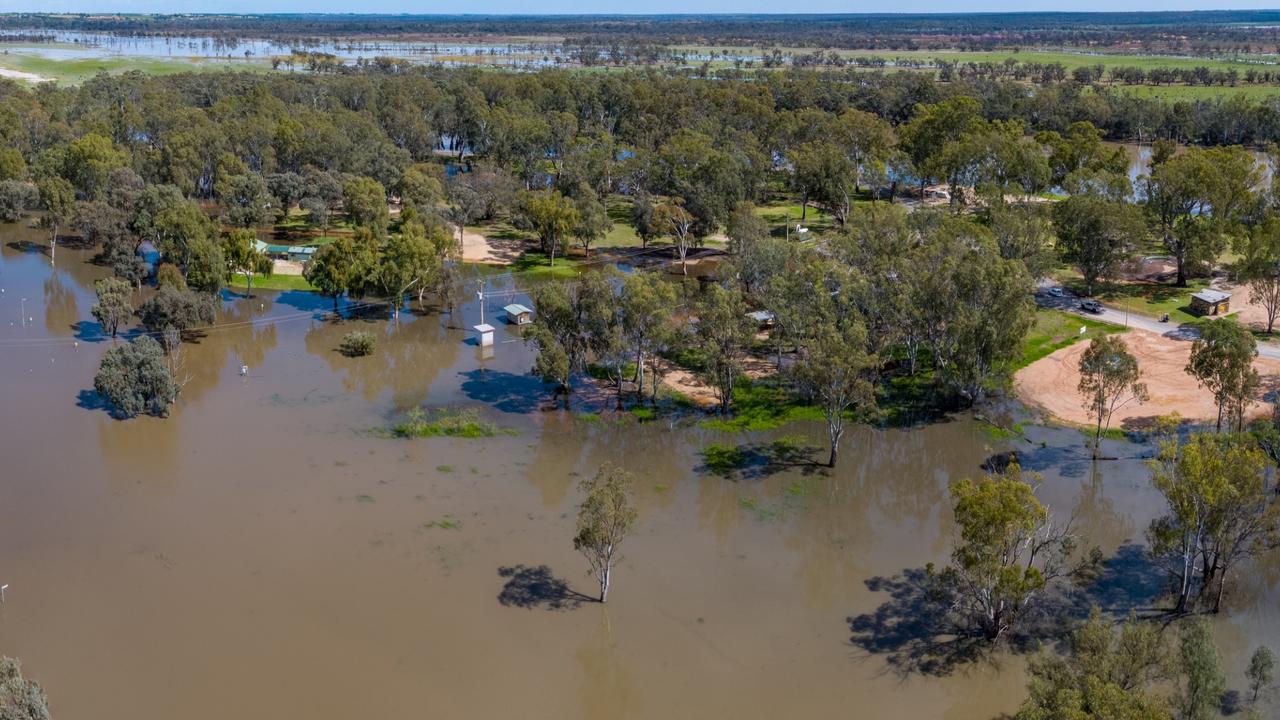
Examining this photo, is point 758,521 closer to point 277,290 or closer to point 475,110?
point 277,290

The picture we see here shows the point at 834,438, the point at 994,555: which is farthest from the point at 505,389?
the point at 994,555

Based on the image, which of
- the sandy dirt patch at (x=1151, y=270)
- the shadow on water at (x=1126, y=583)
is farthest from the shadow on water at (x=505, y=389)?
the sandy dirt patch at (x=1151, y=270)

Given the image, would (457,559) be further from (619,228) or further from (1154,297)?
(619,228)

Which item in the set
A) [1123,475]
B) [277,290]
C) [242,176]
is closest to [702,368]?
[1123,475]

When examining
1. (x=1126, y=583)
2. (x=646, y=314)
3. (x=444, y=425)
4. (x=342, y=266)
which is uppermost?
(x=342, y=266)

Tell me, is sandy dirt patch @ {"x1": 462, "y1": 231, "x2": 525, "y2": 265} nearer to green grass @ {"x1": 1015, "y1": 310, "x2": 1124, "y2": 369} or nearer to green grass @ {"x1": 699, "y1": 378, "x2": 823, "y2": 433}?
green grass @ {"x1": 699, "y1": 378, "x2": 823, "y2": 433}
